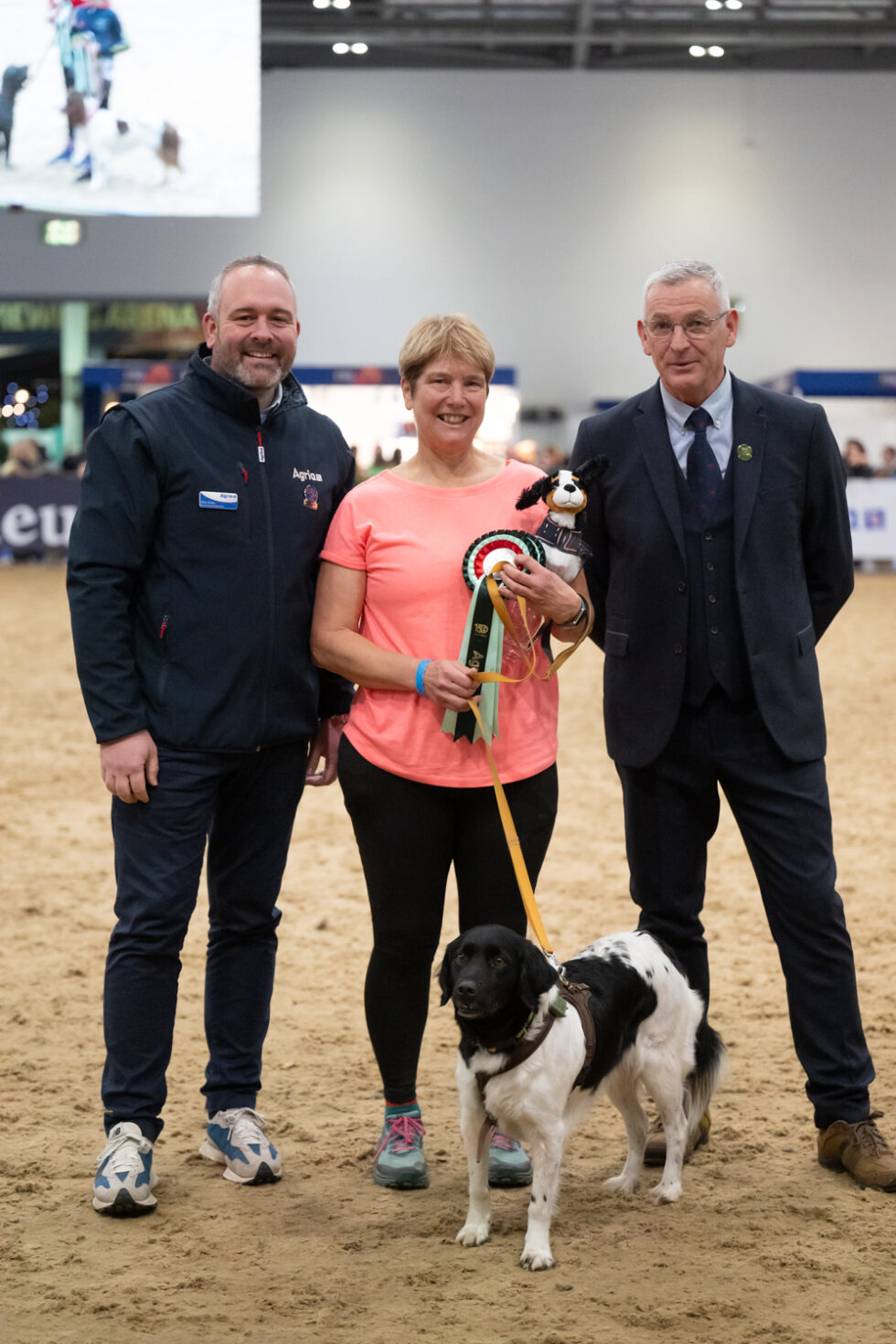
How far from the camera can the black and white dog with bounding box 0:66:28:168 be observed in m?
15.3

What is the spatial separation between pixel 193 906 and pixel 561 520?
1.13m

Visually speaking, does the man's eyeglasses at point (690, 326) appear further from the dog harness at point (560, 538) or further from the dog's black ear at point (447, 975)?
the dog's black ear at point (447, 975)

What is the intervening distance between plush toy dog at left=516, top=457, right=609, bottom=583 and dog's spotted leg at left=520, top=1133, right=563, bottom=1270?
3.76 ft

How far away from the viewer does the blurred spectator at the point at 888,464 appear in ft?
62.7

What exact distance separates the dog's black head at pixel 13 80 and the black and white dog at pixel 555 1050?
15.0 metres

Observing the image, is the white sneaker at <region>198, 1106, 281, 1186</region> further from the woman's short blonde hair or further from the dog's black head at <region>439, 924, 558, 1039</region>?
the woman's short blonde hair

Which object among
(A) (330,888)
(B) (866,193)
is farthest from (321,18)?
(A) (330,888)

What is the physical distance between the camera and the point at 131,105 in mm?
15828

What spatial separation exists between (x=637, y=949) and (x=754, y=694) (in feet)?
2.00

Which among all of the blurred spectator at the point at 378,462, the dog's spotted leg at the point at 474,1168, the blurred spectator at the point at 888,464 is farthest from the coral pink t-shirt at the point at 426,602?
the blurred spectator at the point at 888,464

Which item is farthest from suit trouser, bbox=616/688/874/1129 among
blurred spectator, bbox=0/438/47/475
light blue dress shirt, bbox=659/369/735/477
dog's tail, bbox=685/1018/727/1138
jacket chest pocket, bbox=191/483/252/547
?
blurred spectator, bbox=0/438/47/475

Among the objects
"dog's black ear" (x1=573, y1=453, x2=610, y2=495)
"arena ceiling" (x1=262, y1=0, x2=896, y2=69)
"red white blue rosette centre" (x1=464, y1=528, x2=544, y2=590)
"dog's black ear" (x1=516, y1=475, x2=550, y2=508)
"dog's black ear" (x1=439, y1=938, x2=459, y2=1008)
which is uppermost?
"arena ceiling" (x1=262, y1=0, x2=896, y2=69)

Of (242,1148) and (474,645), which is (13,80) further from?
(242,1148)

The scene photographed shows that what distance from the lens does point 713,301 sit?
9.84 feet
